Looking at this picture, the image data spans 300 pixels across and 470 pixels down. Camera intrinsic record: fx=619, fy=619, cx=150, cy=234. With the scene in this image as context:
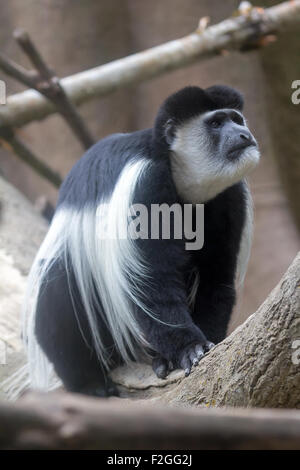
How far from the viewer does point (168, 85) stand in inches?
215

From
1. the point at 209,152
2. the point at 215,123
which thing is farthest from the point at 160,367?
the point at 215,123

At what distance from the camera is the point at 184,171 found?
2412 millimetres

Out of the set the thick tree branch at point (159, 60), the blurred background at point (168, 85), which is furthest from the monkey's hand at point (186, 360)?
the blurred background at point (168, 85)

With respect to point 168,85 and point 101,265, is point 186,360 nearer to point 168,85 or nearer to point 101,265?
point 101,265

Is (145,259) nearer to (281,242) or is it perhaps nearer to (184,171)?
(184,171)

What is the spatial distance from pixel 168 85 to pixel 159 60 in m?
1.71

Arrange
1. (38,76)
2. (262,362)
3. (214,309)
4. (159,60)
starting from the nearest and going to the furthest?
1. (262,362)
2. (214,309)
3. (38,76)
4. (159,60)

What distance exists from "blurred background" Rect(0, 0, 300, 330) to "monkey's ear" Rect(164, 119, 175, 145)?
9.62ft

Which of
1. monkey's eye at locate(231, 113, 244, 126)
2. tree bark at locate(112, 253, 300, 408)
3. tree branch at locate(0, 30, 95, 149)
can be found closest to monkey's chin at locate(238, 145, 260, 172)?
monkey's eye at locate(231, 113, 244, 126)

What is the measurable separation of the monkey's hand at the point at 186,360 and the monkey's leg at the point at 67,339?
0.23 m

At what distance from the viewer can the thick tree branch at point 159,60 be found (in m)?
3.59

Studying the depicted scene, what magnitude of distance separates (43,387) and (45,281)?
1.41 ft

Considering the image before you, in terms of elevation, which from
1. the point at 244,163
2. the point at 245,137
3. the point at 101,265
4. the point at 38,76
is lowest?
the point at 101,265
